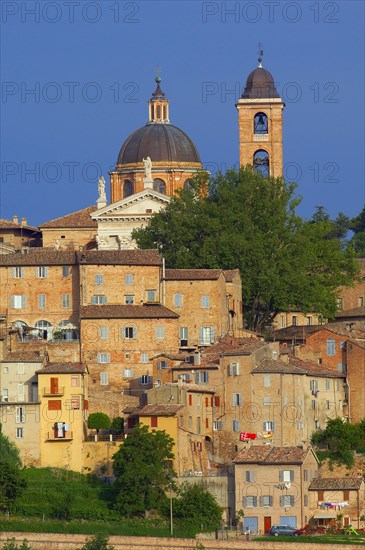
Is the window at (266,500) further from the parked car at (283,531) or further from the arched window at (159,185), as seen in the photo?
the arched window at (159,185)

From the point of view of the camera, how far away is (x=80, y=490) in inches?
3792

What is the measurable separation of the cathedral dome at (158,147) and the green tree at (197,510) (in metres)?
49.8

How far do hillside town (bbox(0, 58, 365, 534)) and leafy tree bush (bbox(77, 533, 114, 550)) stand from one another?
563 centimetres

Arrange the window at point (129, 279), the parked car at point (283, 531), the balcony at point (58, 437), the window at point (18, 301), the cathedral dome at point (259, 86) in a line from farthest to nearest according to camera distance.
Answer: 1. the cathedral dome at point (259, 86)
2. the window at point (18, 301)
3. the window at point (129, 279)
4. the balcony at point (58, 437)
5. the parked car at point (283, 531)

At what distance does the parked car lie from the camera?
309 feet

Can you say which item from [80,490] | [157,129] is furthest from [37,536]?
[157,129]

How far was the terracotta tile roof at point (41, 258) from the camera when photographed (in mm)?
109625

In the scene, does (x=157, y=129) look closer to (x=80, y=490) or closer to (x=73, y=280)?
(x=73, y=280)

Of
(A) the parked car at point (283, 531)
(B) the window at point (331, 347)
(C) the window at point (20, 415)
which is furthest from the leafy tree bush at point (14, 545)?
(B) the window at point (331, 347)

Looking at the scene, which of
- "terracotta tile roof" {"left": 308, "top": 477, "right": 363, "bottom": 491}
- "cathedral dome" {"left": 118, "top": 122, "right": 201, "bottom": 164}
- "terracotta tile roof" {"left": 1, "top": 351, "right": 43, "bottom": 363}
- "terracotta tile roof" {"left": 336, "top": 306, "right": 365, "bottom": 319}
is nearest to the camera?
"terracotta tile roof" {"left": 308, "top": 477, "right": 363, "bottom": 491}

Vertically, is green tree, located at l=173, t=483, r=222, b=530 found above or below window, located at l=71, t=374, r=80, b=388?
below

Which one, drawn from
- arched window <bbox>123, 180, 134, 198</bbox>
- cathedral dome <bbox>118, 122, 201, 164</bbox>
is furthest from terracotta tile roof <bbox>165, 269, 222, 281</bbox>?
cathedral dome <bbox>118, 122, 201, 164</bbox>

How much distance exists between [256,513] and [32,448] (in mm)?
10038

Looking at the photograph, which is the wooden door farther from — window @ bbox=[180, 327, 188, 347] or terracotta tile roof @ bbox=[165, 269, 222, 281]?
terracotta tile roof @ bbox=[165, 269, 222, 281]
